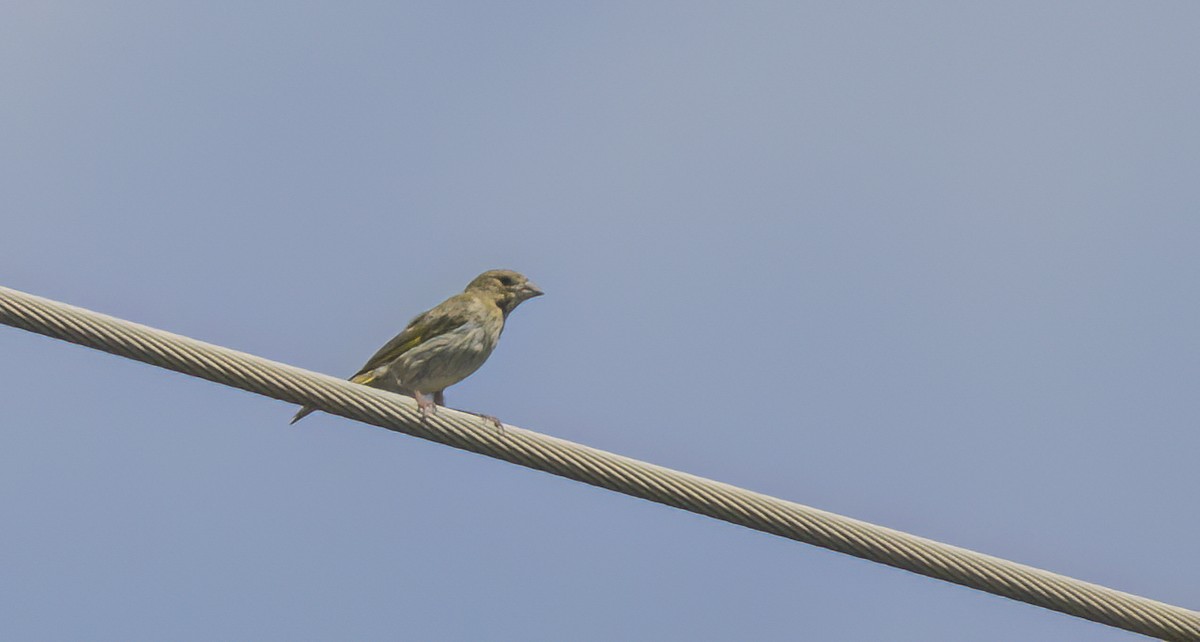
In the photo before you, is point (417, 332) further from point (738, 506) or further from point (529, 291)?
point (738, 506)

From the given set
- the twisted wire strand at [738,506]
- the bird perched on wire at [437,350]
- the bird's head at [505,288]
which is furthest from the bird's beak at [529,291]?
the twisted wire strand at [738,506]

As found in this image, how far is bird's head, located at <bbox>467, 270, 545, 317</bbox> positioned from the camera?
13320 millimetres

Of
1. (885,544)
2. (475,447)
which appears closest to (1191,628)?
(885,544)

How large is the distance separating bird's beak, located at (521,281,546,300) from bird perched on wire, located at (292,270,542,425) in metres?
0.57

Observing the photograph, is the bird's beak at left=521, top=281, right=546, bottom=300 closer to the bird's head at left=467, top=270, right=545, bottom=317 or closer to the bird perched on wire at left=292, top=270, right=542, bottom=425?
the bird's head at left=467, top=270, right=545, bottom=317

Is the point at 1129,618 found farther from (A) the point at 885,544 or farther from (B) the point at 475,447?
(B) the point at 475,447

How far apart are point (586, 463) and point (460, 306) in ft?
19.6

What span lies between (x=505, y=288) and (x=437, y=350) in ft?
4.75

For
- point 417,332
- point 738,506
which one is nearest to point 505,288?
point 417,332

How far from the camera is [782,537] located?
677 cm

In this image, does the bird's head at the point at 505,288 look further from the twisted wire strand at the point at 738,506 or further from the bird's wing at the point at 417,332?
the twisted wire strand at the point at 738,506

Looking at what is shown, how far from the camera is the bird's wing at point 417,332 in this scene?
12.3m

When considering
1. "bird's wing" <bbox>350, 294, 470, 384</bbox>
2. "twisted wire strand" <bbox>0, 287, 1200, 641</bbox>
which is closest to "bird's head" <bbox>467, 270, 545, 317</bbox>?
"bird's wing" <bbox>350, 294, 470, 384</bbox>

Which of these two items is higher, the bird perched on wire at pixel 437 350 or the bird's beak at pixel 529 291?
the bird's beak at pixel 529 291
